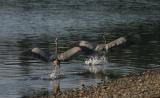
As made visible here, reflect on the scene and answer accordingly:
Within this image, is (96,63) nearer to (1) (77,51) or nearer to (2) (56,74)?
(1) (77,51)

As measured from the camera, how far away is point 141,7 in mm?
101250

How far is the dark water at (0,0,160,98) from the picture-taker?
34.5 m

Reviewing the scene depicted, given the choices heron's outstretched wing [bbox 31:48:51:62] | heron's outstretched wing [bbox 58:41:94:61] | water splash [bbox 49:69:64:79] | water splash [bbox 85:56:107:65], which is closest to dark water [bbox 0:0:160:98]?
water splash [bbox 49:69:64:79]

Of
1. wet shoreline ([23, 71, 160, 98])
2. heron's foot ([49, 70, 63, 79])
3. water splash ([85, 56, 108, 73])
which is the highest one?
water splash ([85, 56, 108, 73])

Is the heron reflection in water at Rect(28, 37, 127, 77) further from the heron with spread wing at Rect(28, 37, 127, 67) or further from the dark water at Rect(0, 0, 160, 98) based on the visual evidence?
the dark water at Rect(0, 0, 160, 98)

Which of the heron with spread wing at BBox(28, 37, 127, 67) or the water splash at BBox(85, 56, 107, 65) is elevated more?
the heron with spread wing at BBox(28, 37, 127, 67)

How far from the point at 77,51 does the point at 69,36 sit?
18.7 meters

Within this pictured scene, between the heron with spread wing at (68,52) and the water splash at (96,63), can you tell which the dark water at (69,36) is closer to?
the water splash at (96,63)

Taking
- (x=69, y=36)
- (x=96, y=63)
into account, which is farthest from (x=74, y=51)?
(x=69, y=36)

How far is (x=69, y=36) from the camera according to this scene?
5700 centimetres

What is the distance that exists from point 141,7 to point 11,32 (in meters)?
44.6

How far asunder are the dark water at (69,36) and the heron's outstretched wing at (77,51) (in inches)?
31.9

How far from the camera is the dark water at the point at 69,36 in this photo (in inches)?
1359

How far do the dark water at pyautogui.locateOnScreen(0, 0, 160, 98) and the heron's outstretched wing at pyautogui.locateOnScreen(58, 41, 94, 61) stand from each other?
31.9 inches
